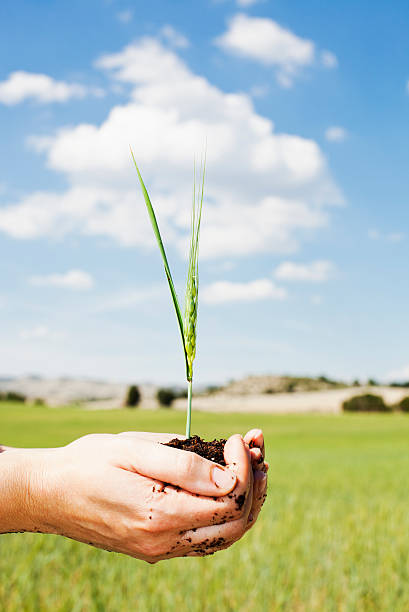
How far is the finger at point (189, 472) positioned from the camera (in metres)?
1.46

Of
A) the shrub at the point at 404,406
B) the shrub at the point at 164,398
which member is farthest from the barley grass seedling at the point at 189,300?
the shrub at the point at 404,406

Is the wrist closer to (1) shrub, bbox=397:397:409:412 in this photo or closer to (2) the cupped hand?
(2) the cupped hand

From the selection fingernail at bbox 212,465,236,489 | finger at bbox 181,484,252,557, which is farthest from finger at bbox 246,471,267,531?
fingernail at bbox 212,465,236,489

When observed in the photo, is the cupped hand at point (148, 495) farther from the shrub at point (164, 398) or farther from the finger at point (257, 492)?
the shrub at point (164, 398)

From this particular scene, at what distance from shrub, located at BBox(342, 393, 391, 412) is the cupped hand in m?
40.9

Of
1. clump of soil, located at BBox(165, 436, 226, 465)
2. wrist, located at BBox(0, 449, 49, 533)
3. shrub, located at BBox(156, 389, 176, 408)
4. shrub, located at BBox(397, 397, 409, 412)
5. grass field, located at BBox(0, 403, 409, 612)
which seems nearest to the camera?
clump of soil, located at BBox(165, 436, 226, 465)

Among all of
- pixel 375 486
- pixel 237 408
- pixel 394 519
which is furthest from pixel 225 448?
pixel 237 408

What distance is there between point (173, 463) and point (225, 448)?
0.19 meters

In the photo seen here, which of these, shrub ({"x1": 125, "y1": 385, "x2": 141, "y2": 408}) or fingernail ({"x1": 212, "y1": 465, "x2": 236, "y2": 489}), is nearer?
fingernail ({"x1": 212, "y1": 465, "x2": 236, "y2": 489})

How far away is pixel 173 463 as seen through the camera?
147 centimetres

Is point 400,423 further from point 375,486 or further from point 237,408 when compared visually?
point 375,486

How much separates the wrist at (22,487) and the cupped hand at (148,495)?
11 mm

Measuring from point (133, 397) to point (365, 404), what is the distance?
16.5m

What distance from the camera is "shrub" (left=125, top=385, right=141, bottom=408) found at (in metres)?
41.2
